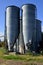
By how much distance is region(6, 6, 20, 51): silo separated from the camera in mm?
47500

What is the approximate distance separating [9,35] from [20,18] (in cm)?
610

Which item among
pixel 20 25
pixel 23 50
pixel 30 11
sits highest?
pixel 30 11

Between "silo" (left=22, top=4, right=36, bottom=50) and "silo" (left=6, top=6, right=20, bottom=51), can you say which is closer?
"silo" (left=22, top=4, right=36, bottom=50)

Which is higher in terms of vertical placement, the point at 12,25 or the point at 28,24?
the point at 28,24

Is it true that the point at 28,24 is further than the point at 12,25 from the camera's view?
No

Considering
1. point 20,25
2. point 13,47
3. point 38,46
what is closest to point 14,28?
point 20,25

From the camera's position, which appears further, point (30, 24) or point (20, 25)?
point (20, 25)

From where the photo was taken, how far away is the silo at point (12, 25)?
156 feet

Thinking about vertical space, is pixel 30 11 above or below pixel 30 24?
above

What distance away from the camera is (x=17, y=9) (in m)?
49.0

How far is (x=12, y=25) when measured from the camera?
47844 mm

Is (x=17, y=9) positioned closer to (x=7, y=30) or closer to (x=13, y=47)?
(x=7, y=30)

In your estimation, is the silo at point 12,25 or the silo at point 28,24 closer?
the silo at point 28,24

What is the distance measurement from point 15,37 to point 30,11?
8653mm
